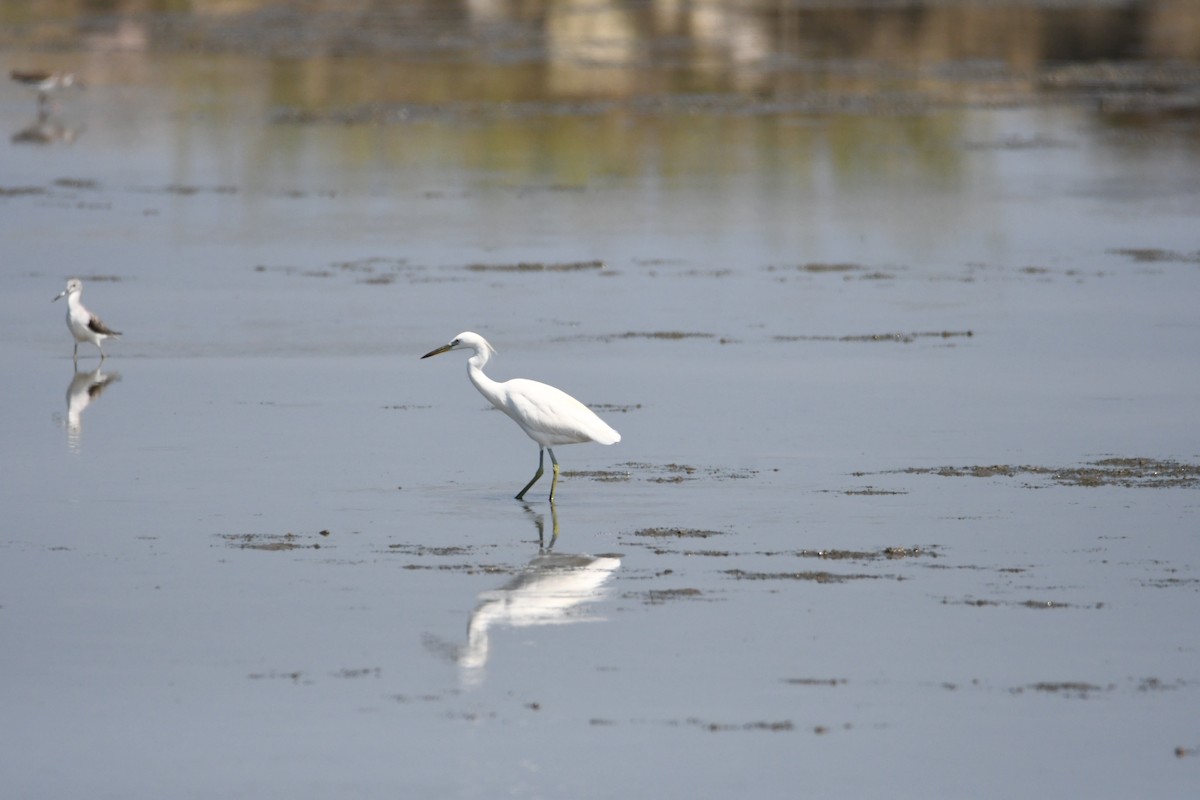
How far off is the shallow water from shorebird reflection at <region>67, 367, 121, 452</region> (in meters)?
0.05

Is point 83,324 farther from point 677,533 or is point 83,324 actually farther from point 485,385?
point 677,533

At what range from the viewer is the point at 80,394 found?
15906 mm

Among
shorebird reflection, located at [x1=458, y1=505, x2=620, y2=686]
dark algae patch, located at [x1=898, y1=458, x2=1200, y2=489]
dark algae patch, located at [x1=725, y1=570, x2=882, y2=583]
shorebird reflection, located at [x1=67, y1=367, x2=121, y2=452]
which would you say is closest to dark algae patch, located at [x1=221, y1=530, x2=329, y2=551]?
shorebird reflection, located at [x1=458, y1=505, x2=620, y2=686]

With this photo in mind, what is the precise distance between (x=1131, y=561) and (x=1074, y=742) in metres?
2.91

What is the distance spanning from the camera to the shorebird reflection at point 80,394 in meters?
14.4

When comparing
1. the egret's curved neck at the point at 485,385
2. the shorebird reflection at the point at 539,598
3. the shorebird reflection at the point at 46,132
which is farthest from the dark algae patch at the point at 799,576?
the shorebird reflection at the point at 46,132

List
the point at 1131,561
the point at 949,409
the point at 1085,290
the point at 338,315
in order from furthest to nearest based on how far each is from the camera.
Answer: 1. the point at 1085,290
2. the point at 338,315
3. the point at 949,409
4. the point at 1131,561

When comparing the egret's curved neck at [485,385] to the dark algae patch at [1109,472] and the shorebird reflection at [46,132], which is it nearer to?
the dark algae patch at [1109,472]

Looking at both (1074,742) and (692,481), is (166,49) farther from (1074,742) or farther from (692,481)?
(1074,742)

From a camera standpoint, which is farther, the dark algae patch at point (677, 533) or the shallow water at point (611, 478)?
the dark algae patch at point (677, 533)

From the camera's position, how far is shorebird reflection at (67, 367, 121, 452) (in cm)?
1444

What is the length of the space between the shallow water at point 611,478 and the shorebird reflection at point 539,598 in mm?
40

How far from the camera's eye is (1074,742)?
820 centimetres

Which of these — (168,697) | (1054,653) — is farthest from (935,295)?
(168,697)
